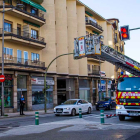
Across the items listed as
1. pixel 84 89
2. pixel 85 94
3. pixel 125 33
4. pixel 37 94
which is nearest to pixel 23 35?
pixel 37 94

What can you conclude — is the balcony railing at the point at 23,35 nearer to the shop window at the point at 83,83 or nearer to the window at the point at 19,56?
the window at the point at 19,56

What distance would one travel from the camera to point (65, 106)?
832 inches

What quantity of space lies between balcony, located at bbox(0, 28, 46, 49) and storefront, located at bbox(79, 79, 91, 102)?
13.2 metres

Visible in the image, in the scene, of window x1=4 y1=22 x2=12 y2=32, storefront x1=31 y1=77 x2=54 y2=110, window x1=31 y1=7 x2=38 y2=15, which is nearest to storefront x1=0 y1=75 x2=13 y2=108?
storefront x1=31 y1=77 x2=54 y2=110

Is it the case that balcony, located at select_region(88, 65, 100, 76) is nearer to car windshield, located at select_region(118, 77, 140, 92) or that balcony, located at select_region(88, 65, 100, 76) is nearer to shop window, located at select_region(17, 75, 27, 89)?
shop window, located at select_region(17, 75, 27, 89)

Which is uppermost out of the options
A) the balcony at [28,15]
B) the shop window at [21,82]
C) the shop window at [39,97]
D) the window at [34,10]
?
the window at [34,10]

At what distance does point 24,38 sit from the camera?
29484 mm

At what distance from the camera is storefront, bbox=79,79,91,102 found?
143 ft

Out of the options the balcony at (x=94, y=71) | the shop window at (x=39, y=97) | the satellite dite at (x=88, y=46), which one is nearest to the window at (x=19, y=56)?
the shop window at (x=39, y=97)

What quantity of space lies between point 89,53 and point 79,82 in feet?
71.2

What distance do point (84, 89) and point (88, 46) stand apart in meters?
23.1

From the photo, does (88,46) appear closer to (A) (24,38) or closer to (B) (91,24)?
(A) (24,38)

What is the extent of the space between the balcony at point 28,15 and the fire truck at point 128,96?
1765 centimetres

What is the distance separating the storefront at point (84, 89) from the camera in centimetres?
4347
